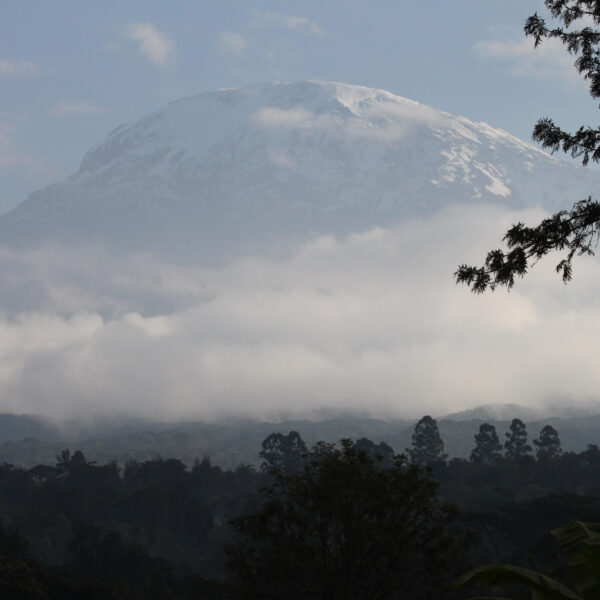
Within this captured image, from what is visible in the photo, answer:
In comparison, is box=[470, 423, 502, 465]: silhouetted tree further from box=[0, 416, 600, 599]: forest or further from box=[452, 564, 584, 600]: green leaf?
box=[452, 564, 584, 600]: green leaf

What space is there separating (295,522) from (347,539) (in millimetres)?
1697

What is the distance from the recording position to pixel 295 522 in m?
25.4

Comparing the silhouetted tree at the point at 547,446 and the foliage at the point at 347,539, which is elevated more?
the foliage at the point at 347,539

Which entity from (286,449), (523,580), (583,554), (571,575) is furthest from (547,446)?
(523,580)

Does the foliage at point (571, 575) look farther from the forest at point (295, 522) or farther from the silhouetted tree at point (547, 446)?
the silhouetted tree at point (547, 446)

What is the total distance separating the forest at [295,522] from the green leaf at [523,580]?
31.9 feet

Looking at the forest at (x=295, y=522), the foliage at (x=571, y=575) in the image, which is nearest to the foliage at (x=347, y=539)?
A: the forest at (x=295, y=522)

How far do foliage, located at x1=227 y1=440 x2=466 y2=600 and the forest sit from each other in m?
0.04

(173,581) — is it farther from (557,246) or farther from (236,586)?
(557,246)

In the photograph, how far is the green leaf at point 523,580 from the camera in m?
7.93

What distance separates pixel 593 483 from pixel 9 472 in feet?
311

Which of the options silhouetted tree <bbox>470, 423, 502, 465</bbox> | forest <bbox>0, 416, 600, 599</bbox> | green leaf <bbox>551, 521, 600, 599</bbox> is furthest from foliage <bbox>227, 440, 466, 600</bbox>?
silhouetted tree <bbox>470, 423, 502, 465</bbox>

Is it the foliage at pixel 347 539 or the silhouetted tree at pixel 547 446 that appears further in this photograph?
the silhouetted tree at pixel 547 446

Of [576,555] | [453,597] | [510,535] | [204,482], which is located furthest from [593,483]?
[576,555]
